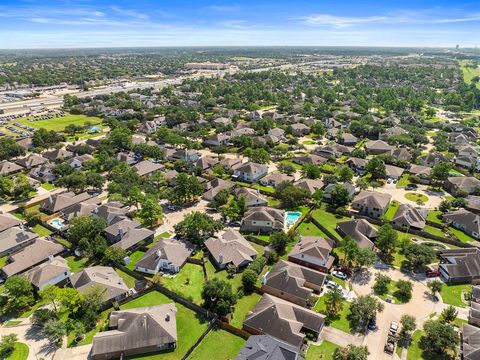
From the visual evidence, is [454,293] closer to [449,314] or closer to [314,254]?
[449,314]

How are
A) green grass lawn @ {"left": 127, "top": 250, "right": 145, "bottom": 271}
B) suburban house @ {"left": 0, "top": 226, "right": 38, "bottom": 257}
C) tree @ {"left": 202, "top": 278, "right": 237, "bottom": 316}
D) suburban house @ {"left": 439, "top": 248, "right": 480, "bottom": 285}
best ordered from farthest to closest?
suburban house @ {"left": 0, "top": 226, "right": 38, "bottom": 257}, green grass lawn @ {"left": 127, "top": 250, "right": 145, "bottom": 271}, suburban house @ {"left": 439, "top": 248, "right": 480, "bottom": 285}, tree @ {"left": 202, "top": 278, "right": 237, "bottom": 316}

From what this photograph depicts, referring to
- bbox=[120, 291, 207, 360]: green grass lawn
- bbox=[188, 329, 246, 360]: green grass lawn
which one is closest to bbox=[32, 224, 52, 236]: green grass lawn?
bbox=[120, 291, 207, 360]: green grass lawn

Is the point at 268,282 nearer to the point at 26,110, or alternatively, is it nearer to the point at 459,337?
the point at 459,337

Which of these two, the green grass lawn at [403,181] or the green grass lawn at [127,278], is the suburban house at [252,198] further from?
the green grass lawn at [403,181]

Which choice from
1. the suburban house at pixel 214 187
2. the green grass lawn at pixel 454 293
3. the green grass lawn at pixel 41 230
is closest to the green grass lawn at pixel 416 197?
the green grass lawn at pixel 454 293

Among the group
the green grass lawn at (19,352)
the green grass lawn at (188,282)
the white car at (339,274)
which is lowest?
the green grass lawn at (19,352)

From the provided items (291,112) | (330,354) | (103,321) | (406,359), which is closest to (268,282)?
(330,354)

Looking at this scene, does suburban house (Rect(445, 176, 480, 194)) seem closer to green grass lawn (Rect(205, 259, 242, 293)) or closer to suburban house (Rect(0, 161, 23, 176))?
green grass lawn (Rect(205, 259, 242, 293))
